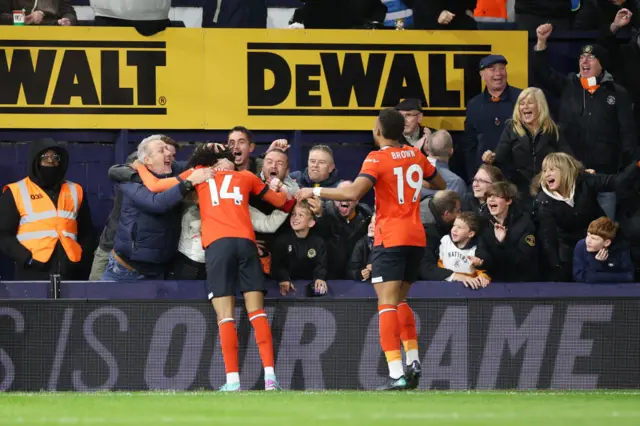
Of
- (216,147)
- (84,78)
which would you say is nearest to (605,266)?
(216,147)

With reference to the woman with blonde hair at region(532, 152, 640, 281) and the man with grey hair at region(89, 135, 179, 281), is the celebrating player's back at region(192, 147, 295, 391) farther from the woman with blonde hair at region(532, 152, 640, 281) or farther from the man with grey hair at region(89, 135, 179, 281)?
the woman with blonde hair at region(532, 152, 640, 281)

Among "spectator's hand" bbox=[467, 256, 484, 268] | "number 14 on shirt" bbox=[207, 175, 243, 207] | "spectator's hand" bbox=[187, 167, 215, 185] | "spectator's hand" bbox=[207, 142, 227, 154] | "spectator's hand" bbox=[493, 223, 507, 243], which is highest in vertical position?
"spectator's hand" bbox=[207, 142, 227, 154]

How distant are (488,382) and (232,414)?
127 inches

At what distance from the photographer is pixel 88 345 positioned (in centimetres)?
950

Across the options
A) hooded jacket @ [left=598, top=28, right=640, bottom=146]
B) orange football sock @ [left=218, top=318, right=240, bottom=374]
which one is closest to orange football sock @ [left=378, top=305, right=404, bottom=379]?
orange football sock @ [left=218, top=318, right=240, bottom=374]

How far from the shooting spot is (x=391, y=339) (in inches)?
332

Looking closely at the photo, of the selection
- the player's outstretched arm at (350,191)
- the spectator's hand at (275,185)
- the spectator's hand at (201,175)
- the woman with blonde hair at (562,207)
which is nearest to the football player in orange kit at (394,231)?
the player's outstretched arm at (350,191)

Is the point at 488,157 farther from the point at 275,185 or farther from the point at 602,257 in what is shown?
the point at 275,185

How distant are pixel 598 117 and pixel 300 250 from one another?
131 inches

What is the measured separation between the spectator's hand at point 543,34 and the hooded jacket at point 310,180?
249 cm

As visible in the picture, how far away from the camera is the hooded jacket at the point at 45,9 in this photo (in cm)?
1170

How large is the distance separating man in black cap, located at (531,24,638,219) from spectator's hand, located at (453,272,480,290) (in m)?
2.13

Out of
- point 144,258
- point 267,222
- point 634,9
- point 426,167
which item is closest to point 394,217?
point 426,167

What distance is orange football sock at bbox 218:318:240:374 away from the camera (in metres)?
8.95
